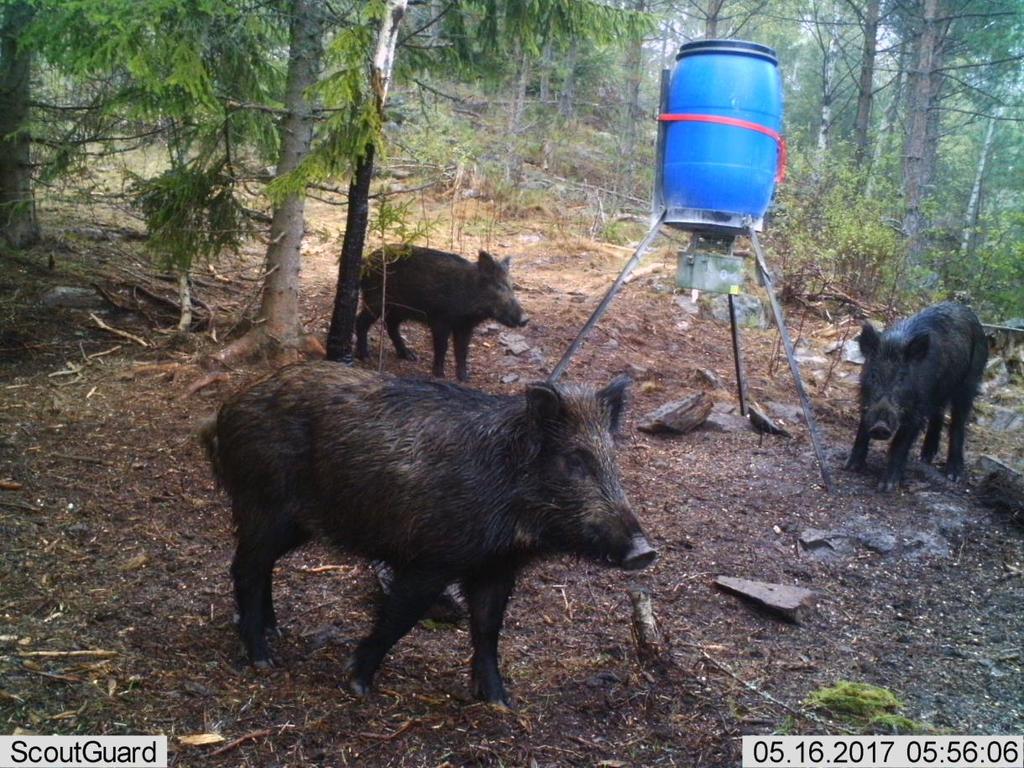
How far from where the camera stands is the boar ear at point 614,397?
12.6 ft

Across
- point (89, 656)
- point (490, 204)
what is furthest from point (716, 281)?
point (490, 204)

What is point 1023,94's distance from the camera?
83.5 feet

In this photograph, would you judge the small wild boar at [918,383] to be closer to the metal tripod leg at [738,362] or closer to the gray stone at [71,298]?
the metal tripod leg at [738,362]

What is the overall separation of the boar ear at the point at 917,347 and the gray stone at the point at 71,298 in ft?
23.7

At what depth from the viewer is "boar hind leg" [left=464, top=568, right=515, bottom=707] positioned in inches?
146

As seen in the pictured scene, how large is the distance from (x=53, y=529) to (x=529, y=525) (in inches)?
110

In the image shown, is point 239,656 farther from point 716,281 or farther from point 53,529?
point 716,281

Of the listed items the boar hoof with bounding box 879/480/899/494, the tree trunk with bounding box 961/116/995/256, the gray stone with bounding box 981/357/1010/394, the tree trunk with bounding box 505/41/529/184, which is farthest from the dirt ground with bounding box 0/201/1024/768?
the tree trunk with bounding box 961/116/995/256

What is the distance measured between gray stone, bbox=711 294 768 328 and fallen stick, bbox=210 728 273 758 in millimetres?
9518

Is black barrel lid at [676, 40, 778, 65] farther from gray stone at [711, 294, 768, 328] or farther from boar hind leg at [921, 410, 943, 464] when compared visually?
gray stone at [711, 294, 768, 328]

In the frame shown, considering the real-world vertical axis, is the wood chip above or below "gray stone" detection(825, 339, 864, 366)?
below

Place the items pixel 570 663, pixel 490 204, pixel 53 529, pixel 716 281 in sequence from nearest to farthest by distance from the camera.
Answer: pixel 570 663, pixel 53 529, pixel 716 281, pixel 490 204

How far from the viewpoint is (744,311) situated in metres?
12.0

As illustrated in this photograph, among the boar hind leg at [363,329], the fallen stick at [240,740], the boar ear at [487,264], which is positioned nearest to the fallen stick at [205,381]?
the boar hind leg at [363,329]
